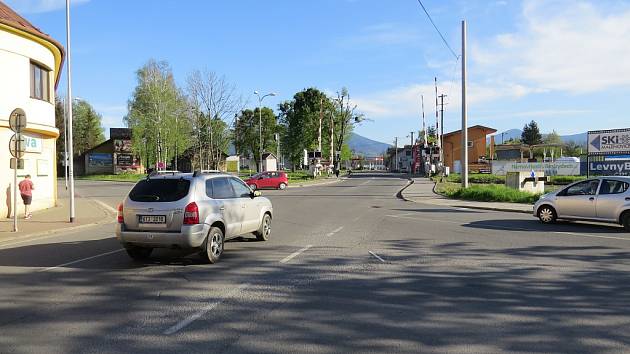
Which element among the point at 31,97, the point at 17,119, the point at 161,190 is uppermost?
the point at 31,97

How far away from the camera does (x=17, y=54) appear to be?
19266 mm

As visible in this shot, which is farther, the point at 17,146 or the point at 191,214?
the point at 17,146

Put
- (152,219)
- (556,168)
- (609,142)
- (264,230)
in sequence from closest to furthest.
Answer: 1. (152,219)
2. (264,230)
3. (609,142)
4. (556,168)

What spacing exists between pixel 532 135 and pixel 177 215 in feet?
459

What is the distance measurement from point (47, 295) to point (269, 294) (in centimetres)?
309

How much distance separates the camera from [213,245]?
31.1 ft

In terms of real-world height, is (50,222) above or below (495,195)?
below

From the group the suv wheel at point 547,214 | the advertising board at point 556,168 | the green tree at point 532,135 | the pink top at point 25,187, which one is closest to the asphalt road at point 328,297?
the suv wheel at point 547,214

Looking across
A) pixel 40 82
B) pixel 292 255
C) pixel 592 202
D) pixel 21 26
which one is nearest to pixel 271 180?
pixel 40 82

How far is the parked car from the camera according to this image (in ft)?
46.2

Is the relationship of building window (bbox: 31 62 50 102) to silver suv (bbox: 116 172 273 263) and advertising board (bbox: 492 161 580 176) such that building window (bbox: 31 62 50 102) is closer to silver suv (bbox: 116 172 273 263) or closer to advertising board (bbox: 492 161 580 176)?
silver suv (bbox: 116 172 273 263)

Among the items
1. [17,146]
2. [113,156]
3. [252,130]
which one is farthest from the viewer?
[252,130]

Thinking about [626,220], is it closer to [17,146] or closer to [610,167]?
[610,167]

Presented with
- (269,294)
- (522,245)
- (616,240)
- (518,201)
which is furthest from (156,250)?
(518,201)
